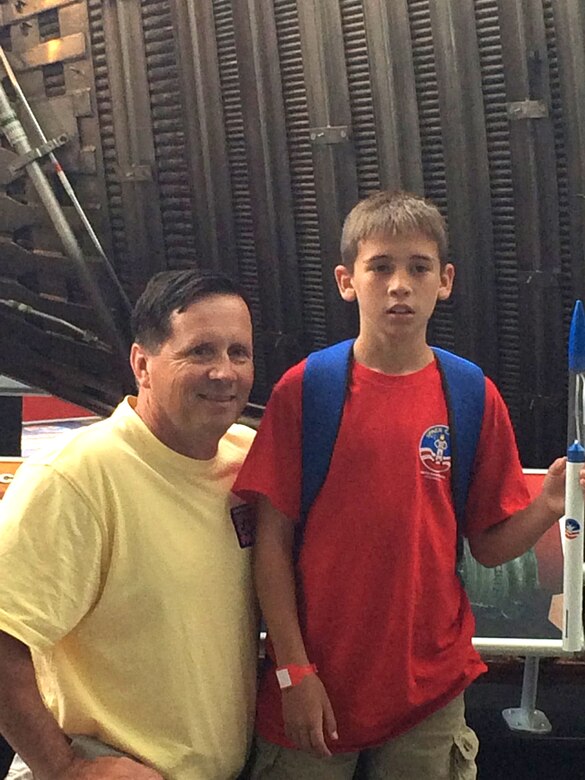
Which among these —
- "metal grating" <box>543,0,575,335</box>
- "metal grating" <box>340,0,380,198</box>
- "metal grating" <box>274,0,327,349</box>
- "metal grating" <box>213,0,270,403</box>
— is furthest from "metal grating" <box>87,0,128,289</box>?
"metal grating" <box>543,0,575,335</box>

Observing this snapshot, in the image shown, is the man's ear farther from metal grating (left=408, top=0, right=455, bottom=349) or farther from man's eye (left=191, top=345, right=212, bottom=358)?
metal grating (left=408, top=0, right=455, bottom=349)

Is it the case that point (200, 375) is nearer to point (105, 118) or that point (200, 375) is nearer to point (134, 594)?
point (134, 594)

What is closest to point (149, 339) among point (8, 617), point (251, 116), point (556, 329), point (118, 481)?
point (118, 481)

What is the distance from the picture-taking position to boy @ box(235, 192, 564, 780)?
1.08 metres

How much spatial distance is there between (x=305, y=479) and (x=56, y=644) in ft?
1.18

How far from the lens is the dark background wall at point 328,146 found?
1.42 metres

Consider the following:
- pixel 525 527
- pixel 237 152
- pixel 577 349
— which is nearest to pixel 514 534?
pixel 525 527

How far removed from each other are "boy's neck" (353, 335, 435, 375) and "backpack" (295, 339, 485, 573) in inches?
0.9

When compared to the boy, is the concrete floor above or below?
below

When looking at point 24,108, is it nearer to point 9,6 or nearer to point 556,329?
point 9,6

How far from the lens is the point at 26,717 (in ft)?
3.28

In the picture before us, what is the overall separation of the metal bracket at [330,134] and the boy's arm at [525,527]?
0.69 meters

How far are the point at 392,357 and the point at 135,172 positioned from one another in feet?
2.44

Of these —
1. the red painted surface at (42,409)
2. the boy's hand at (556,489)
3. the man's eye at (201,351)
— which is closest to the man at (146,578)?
the man's eye at (201,351)
